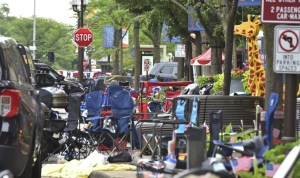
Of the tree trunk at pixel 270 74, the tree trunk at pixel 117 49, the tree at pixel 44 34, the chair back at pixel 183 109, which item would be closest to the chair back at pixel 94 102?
the chair back at pixel 183 109

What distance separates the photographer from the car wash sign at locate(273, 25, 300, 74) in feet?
32.3

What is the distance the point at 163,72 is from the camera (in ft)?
170

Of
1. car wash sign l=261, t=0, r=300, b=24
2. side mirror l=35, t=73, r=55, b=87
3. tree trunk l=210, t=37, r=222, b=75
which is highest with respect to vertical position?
car wash sign l=261, t=0, r=300, b=24

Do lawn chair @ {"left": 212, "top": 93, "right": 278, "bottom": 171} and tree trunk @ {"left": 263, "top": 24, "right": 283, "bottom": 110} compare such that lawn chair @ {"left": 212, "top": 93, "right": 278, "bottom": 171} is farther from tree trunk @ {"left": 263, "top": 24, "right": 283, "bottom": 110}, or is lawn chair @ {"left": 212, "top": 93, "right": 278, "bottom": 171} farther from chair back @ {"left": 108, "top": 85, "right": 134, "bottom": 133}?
chair back @ {"left": 108, "top": 85, "right": 134, "bottom": 133}

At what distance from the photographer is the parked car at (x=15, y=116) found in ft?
31.2

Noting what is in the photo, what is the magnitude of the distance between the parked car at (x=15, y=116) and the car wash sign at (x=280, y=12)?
109 inches

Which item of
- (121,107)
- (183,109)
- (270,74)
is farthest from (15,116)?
(121,107)

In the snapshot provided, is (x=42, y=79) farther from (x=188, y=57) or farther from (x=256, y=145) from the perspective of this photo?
(x=188, y=57)

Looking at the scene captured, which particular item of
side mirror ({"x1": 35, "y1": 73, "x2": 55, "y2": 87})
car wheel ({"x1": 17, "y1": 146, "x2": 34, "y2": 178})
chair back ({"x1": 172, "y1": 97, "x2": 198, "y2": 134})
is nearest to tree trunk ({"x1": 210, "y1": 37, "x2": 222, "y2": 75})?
chair back ({"x1": 172, "y1": 97, "x2": 198, "y2": 134})

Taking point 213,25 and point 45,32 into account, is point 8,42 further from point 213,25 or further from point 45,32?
point 45,32

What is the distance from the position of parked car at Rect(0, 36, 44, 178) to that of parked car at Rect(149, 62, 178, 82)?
38.0 m

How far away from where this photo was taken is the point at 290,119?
9.91m

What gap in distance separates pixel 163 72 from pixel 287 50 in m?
41.8

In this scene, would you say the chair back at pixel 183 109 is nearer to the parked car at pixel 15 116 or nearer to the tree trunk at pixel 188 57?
the parked car at pixel 15 116
